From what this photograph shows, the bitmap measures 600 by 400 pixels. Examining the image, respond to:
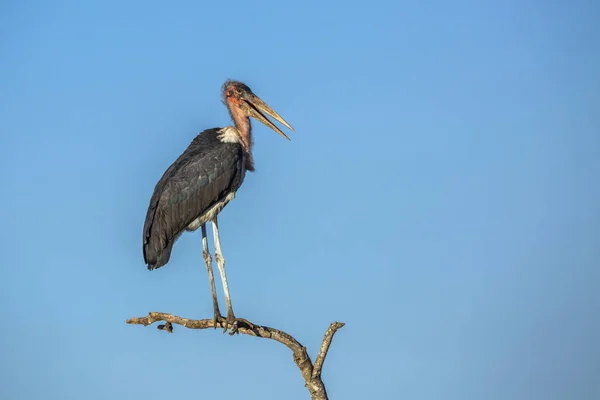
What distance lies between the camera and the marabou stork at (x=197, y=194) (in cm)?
1541

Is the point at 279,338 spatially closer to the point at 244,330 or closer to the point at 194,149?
the point at 244,330

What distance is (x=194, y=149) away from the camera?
632 inches

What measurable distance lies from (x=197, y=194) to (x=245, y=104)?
229 cm

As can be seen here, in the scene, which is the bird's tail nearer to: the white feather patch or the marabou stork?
the marabou stork

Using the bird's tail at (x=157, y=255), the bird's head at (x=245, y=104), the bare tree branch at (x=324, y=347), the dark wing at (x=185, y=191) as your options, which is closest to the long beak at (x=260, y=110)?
the bird's head at (x=245, y=104)

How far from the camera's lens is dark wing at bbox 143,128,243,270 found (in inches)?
607

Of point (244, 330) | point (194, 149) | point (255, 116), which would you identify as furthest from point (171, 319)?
point (255, 116)

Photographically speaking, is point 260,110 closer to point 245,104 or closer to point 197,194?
point 245,104

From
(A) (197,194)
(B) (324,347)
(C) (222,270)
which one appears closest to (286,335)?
(B) (324,347)

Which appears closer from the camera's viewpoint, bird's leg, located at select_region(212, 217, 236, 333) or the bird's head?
bird's leg, located at select_region(212, 217, 236, 333)

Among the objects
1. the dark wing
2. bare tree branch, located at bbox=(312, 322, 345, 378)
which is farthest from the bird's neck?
bare tree branch, located at bbox=(312, 322, 345, 378)

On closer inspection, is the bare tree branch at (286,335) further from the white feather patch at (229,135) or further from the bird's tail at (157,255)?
the white feather patch at (229,135)

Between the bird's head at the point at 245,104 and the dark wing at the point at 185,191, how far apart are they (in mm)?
1129

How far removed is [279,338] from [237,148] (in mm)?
4177
